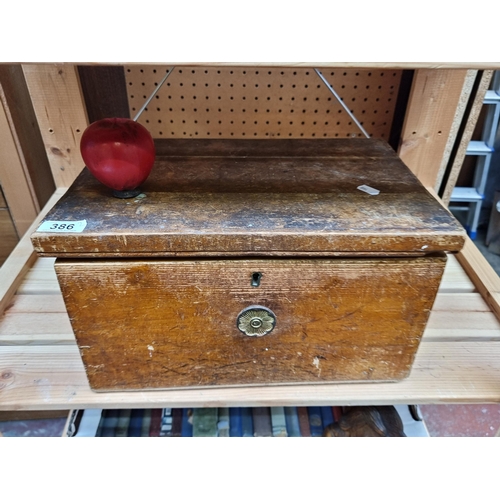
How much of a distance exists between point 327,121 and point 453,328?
22.6 inches

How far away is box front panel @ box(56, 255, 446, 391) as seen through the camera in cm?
63

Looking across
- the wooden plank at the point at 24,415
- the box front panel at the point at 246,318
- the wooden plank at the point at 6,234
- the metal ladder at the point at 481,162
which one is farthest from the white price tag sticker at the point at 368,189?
the wooden plank at the point at 24,415

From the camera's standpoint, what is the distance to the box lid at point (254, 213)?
0.60 meters

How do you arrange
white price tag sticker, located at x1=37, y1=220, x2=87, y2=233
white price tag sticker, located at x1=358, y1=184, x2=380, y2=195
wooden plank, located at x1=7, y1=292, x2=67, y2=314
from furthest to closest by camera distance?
wooden plank, located at x1=7, y1=292, x2=67, y2=314 < white price tag sticker, located at x1=358, y1=184, x2=380, y2=195 < white price tag sticker, located at x1=37, y1=220, x2=87, y2=233

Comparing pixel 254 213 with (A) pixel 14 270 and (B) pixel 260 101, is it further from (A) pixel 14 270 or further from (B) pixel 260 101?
(A) pixel 14 270

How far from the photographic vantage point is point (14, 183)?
43.9 inches

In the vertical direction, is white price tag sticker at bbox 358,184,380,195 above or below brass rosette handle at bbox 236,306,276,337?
above

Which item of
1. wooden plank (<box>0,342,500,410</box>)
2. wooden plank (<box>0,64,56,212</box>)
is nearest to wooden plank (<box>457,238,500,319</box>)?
wooden plank (<box>0,342,500,410</box>)

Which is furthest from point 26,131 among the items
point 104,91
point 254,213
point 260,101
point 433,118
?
point 433,118

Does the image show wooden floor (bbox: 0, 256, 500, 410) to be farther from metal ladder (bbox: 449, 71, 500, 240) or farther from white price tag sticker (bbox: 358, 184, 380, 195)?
metal ladder (bbox: 449, 71, 500, 240)

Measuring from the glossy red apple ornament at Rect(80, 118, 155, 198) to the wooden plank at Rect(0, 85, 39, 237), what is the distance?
1.81 ft

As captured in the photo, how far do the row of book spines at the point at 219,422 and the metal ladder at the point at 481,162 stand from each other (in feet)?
2.70

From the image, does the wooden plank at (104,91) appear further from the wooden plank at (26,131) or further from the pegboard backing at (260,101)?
the wooden plank at (26,131)
